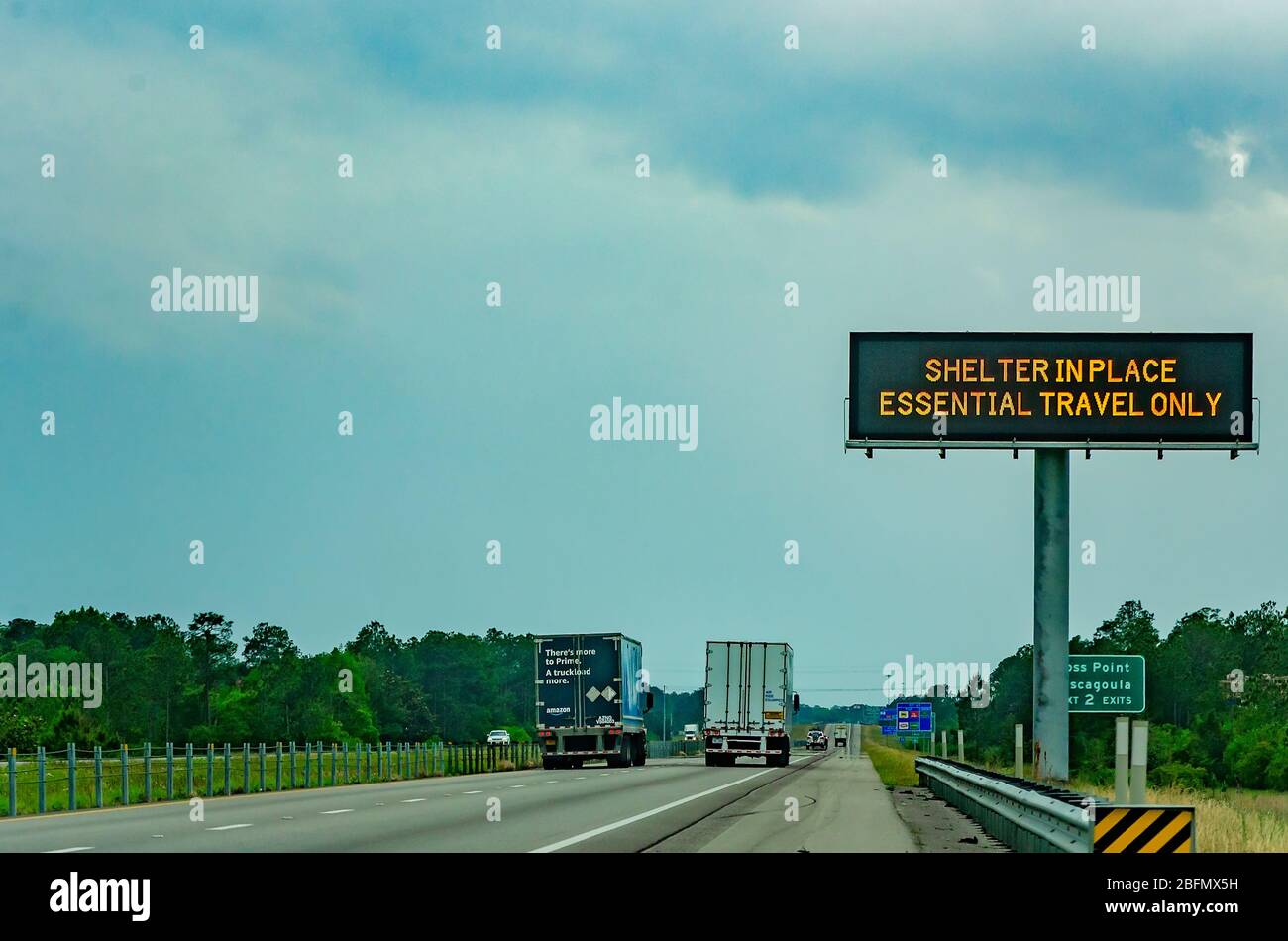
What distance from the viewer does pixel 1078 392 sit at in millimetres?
38875

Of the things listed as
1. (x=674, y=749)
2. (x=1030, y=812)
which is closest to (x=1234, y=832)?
(x=1030, y=812)

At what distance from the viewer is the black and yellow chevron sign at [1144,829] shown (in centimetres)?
1411

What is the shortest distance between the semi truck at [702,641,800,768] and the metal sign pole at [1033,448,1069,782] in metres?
21.9

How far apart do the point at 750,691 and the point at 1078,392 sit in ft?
81.8

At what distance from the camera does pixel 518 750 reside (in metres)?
68.9

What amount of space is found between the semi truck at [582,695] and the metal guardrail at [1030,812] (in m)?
29.2

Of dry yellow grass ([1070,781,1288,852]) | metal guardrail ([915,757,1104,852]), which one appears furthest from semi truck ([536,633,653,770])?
dry yellow grass ([1070,781,1288,852])

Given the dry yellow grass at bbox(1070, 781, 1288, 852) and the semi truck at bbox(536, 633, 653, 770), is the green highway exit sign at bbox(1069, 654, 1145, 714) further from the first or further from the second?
the semi truck at bbox(536, 633, 653, 770)

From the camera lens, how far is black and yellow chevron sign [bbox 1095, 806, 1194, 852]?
14.1m

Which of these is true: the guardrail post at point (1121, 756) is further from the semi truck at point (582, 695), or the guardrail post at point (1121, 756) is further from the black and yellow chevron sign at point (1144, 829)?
the semi truck at point (582, 695)

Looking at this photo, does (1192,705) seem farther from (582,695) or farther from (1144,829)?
(1144,829)
